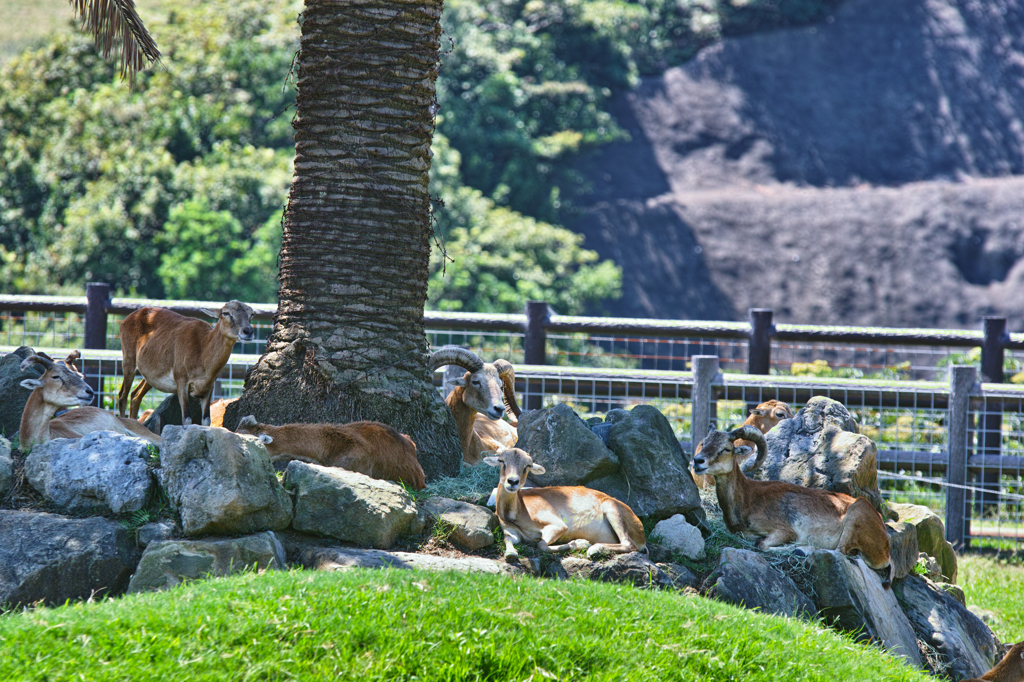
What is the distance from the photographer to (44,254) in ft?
80.9

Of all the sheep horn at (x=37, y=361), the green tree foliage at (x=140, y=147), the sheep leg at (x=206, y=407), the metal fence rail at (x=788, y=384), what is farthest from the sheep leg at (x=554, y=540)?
the green tree foliage at (x=140, y=147)

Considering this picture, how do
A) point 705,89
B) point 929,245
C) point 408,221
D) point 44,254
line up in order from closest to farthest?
point 408,221 < point 44,254 < point 929,245 < point 705,89

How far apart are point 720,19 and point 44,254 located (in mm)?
25078

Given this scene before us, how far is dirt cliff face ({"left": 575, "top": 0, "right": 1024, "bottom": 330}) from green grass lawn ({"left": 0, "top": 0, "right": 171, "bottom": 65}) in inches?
756

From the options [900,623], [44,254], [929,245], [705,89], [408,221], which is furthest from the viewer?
[705,89]

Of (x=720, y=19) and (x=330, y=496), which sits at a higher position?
(x=720, y=19)

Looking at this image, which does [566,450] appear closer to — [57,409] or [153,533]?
[153,533]

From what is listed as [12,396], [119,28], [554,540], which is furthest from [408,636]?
[119,28]

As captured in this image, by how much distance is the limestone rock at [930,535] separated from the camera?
773cm

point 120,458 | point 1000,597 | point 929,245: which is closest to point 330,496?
point 120,458

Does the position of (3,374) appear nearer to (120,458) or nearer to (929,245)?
(120,458)

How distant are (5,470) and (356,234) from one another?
267 centimetres

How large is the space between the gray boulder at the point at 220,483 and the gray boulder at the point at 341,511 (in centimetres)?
11

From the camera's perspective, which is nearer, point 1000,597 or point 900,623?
point 900,623
